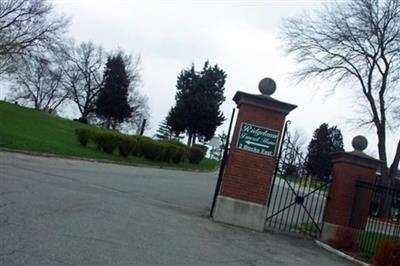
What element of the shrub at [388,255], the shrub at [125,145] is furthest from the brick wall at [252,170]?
the shrub at [125,145]

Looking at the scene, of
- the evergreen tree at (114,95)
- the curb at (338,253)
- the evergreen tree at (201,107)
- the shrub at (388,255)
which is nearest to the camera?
the shrub at (388,255)

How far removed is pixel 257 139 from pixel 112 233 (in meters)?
5.49

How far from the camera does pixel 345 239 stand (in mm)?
13031

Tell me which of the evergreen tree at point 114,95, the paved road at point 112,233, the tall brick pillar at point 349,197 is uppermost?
the evergreen tree at point 114,95

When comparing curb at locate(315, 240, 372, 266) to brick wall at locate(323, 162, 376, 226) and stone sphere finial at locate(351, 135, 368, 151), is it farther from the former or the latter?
stone sphere finial at locate(351, 135, 368, 151)

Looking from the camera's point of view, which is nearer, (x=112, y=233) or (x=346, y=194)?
(x=112, y=233)

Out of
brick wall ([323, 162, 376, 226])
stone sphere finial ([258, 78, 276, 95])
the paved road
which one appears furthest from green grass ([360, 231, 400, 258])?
stone sphere finial ([258, 78, 276, 95])

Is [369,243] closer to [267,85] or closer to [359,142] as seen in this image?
[359,142]

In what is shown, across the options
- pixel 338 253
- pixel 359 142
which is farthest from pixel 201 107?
pixel 338 253

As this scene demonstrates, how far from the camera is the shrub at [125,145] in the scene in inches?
1261

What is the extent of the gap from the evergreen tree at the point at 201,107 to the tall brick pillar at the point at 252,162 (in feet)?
172

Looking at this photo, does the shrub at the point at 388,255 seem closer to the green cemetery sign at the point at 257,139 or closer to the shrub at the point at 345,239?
the shrub at the point at 345,239

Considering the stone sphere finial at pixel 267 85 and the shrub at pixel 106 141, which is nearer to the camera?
the stone sphere finial at pixel 267 85

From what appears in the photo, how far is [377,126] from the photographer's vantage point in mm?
31344
